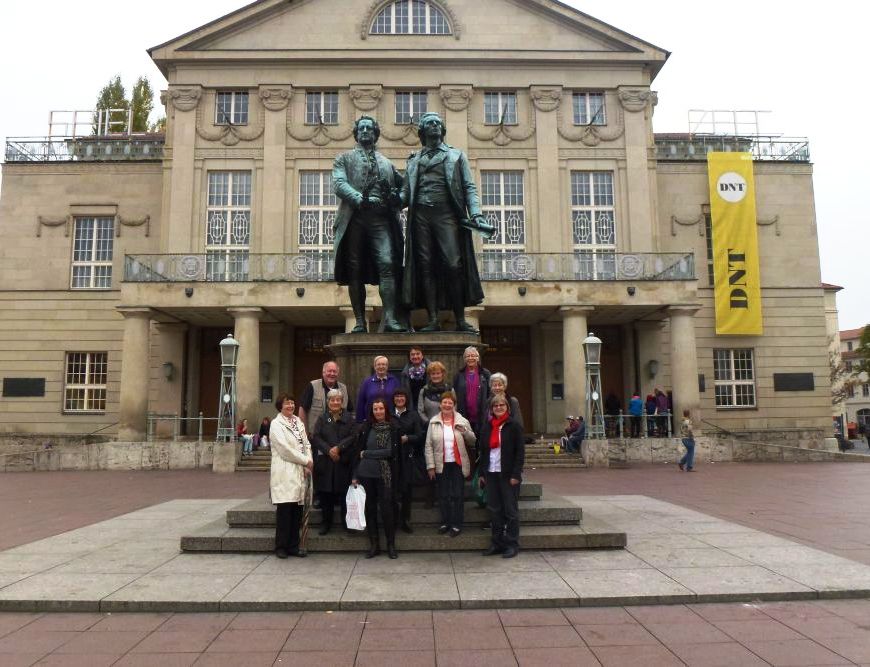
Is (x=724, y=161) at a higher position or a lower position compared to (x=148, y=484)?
higher

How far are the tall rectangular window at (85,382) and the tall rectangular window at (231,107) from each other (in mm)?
12137

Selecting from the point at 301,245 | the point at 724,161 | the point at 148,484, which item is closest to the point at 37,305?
the point at 301,245

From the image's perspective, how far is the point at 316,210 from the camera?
98.7ft

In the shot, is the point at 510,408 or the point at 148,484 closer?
the point at 510,408

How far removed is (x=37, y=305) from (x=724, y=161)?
106 ft

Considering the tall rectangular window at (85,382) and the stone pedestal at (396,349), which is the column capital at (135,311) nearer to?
the tall rectangular window at (85,382)

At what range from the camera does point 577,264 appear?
2605 centimetres

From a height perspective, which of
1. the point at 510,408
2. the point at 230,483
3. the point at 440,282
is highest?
the point at 440,282

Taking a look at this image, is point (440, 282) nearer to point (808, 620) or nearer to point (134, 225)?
point (808, 620)

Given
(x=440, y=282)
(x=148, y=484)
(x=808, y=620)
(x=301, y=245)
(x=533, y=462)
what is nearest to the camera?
(x=808, y=620)

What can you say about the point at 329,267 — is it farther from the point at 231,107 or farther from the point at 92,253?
the point at 92,253

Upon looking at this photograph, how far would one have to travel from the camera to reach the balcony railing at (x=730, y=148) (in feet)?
105

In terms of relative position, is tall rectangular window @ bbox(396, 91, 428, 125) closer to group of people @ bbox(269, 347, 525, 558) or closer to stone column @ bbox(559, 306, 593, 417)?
stone column @ bbox(559, 306, 593, 417)

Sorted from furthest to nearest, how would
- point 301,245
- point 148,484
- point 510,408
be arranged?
point 301,245 < point 148,484 < point 510,408
